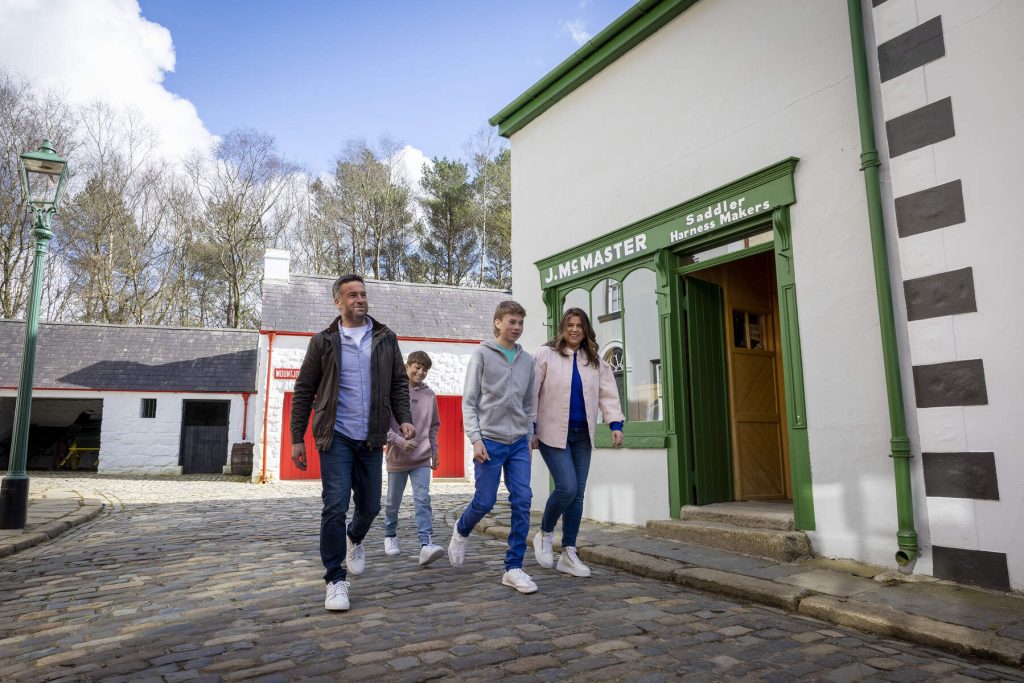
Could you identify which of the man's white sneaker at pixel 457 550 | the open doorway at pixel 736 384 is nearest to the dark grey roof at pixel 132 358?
the open doorway at pixel 736 384

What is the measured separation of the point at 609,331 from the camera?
7.51m

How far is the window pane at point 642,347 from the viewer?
268 inches

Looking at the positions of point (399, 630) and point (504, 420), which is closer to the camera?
point (399, 630)

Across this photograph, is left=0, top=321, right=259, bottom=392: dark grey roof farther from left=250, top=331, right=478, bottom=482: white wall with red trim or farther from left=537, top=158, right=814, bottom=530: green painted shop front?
left=537, top=158, right=814, bottom=530: green painted shop front

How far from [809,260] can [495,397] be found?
8.91ft

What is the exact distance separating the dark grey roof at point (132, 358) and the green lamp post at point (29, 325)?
571 inches

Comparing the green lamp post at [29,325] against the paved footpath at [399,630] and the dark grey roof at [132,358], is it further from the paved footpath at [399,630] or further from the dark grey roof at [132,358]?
the dark grey roof at [132,358]

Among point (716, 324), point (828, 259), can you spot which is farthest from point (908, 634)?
point (716, 324)

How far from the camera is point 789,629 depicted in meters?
3.50

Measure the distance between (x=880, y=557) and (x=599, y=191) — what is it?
4.63m

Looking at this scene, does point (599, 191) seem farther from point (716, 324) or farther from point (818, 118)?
point (818, 118)

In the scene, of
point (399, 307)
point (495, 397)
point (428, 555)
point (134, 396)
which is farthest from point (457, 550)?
point (134, 396)

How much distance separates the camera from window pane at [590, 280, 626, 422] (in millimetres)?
7320

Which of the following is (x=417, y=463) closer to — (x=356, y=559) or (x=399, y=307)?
(x=356, y=559)
